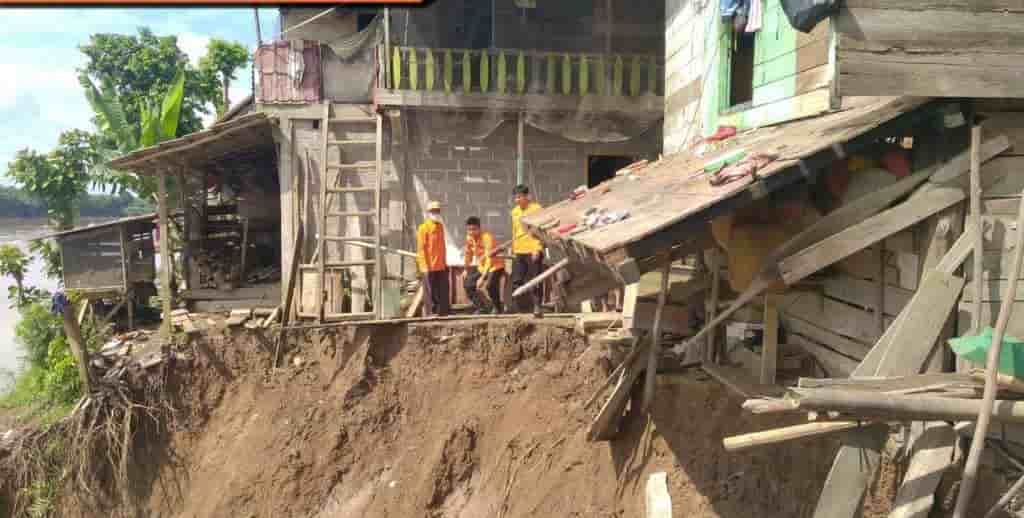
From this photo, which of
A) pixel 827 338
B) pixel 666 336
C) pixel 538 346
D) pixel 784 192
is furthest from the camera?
pixel 538 346

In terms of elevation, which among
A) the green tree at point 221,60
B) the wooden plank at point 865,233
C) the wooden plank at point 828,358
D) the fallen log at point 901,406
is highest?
the green tree at point 221,60

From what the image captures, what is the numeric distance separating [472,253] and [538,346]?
1760 millimetres

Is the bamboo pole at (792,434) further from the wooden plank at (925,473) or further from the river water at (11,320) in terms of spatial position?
the river water at (11,320)

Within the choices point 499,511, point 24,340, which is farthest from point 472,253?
point 24,340

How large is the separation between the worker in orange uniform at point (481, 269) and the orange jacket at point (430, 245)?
50cm

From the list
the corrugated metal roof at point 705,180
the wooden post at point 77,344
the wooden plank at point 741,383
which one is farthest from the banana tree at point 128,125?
the wooden plank at point 741,383

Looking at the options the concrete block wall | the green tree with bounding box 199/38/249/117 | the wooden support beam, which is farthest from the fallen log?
the green tree with bounding box 199/38/249/117

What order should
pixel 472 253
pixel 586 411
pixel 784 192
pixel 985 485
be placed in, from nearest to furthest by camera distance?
1. pixel 985 485
2. pixel 784 192
3. pixel 586 411
4. pixel 472 253

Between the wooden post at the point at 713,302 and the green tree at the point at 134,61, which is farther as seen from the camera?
the green tree at the point at 134,61

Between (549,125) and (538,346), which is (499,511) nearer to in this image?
(538,346)

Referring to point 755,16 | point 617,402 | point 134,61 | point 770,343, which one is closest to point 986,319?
point 770,343

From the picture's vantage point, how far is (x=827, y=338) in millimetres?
5188

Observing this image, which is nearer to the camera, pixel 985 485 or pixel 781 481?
pixel 985 485

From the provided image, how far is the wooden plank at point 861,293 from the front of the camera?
4344 mm
